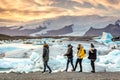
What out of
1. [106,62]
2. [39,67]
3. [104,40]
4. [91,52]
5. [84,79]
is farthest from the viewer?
[104,40]

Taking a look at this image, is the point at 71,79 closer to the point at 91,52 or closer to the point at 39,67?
the point at 91,52

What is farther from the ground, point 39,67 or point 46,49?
point 46,49

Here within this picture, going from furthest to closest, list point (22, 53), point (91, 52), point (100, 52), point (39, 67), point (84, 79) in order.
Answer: point (100, 52) → point (22, 53) → point (39, 67) → point (91, 52) → point (84, 79)

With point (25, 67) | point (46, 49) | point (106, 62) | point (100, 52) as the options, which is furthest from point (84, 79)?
point (100, 52)

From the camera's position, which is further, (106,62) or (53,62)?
(106,62)

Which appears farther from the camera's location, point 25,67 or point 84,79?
point 25,67

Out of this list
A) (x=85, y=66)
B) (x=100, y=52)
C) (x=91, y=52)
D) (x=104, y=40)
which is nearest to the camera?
(x=91, y=52)

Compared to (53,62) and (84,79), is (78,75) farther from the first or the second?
(53,62)

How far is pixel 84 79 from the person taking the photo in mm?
19344

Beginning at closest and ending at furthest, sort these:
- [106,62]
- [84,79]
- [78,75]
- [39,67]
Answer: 1. [84,79]
2. [78,75]
3. [39,67]
4. [106,62]

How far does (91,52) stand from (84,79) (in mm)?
3674

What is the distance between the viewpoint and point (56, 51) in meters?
49.7

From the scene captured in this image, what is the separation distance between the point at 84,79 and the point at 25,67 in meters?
10.3

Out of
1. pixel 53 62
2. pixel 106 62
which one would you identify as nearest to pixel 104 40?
pixel 106 62
